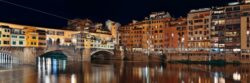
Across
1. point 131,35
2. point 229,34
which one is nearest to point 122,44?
point 131,35

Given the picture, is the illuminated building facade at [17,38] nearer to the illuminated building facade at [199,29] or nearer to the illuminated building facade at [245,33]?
the illuminated building facade at [199,29]

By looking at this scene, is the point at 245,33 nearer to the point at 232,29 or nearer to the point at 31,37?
the point at 232,29

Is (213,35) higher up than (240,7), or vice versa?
(240,7)

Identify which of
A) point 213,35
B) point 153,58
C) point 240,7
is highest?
point 240,7

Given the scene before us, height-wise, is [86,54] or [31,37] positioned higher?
[31,37]

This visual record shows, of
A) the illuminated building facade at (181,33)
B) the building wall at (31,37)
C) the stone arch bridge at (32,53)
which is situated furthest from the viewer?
the illuminated building facade at (181,33)

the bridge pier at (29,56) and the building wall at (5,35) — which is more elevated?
the building wall at (5,35)

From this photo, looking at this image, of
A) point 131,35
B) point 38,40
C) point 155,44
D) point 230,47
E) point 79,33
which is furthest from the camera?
point 131,35

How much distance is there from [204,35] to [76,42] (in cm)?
3400

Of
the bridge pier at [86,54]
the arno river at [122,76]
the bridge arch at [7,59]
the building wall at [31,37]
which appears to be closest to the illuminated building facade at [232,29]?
the arno river at [122,76]

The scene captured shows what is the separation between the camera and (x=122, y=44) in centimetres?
10481

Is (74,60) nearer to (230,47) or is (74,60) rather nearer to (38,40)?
(38,40)

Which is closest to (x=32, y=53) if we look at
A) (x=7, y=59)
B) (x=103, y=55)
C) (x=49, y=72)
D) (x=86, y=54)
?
(x=7, y=59)

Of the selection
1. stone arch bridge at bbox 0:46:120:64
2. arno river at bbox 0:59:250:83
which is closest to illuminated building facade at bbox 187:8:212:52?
arno river at bbox 0:59:250:83
